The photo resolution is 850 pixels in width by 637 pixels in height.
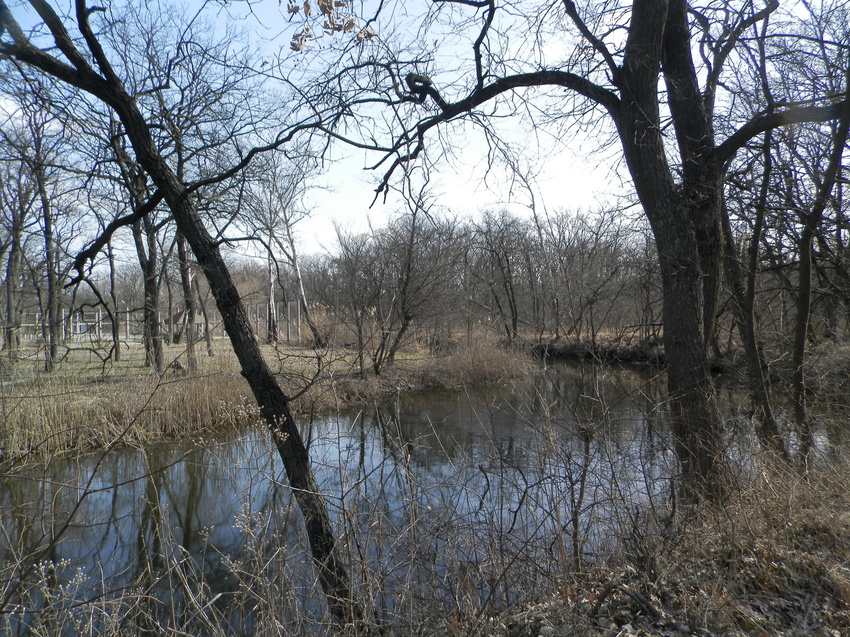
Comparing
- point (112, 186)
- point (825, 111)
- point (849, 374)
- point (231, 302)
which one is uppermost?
point (112, 186)

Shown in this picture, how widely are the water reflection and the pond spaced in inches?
1.4

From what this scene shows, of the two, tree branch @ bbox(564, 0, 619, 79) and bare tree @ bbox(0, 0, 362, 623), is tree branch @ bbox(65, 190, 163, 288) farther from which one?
tree branch @ bbox(564, 0, 619, 79)

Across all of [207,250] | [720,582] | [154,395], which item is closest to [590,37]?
[207,250]

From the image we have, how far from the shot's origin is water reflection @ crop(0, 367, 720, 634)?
11.5 feet

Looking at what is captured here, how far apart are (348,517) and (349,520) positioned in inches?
1.3

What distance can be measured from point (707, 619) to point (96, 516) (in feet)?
24.2

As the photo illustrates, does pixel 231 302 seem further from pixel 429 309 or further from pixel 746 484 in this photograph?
pixel 429 309

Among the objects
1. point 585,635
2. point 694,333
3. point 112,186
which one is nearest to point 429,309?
point 112,186

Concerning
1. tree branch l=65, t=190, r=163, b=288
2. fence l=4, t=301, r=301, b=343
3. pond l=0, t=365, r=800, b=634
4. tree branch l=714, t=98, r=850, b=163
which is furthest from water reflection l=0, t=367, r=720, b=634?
tree branch l=714, t=98, r=850, b=163

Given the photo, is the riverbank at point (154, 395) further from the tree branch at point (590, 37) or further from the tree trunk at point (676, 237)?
the tree branch at point (590, 37)

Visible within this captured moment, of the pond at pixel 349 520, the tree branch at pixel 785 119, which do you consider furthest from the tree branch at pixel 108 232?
the tree branch at pixel 785 119

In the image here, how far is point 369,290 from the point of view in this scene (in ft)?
52.0

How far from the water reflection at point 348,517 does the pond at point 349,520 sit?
4 cm

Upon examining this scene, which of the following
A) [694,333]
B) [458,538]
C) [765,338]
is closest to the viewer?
[458,538]
